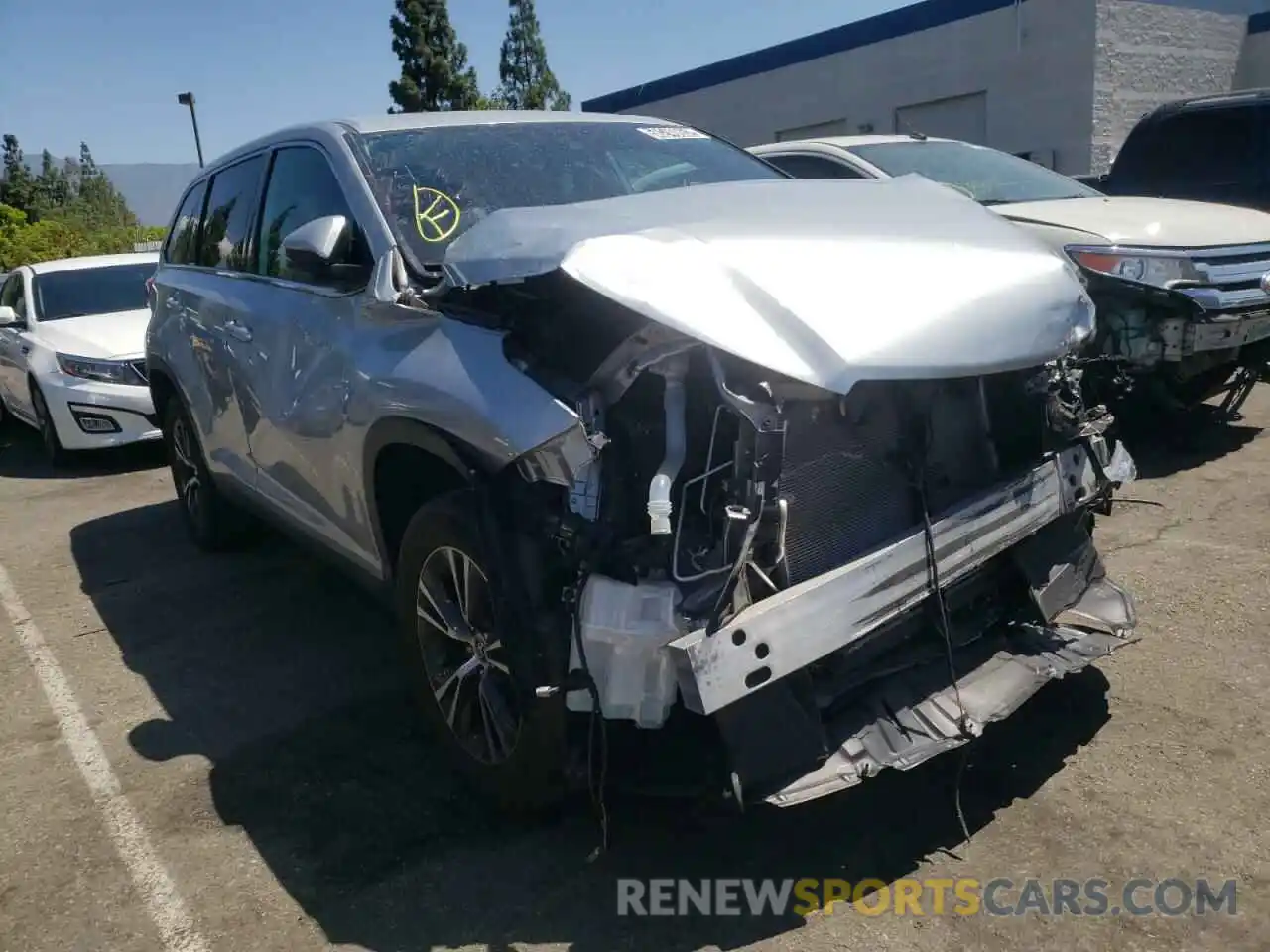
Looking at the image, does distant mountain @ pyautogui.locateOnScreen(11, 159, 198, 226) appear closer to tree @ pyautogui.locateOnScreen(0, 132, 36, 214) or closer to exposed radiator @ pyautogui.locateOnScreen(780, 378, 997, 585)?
tree @ pyautogui.locateOnScreen(0, 132, 36, 214)

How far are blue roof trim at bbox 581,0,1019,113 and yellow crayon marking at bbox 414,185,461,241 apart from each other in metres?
17.1

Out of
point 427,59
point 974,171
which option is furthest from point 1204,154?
point 427,59

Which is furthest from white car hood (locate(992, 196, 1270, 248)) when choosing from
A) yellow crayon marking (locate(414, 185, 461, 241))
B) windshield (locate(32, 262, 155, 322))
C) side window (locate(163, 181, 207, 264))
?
windshield (locate(32, 262, 155, 322))

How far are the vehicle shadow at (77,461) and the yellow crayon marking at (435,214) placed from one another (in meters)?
6.23

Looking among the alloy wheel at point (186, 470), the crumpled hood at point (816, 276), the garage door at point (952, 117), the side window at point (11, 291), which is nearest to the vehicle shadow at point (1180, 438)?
the crumpled hood at point (816, 276)

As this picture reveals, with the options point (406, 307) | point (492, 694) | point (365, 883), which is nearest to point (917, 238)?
point (406, 307)

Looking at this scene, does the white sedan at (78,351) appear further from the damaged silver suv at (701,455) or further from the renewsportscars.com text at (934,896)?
the renewsportscars.com text at (934,896)

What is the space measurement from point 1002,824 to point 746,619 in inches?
42.2

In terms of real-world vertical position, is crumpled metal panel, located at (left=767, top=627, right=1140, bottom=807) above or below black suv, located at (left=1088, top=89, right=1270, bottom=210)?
below

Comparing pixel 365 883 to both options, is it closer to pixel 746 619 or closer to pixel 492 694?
pixel 492 694

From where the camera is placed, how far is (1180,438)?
6441 millimetres

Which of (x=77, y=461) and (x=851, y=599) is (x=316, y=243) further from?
(x=77, y=461)

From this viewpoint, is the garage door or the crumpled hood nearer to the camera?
the crumpled hood

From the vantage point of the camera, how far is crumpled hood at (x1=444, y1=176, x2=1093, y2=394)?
2486 millimetres
